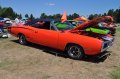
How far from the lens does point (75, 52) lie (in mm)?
9562

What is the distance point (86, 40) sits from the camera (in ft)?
30.0

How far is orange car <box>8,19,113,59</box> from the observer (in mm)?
9078

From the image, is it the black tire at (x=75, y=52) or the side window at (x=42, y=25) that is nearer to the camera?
the black tire at (x=75, y=52)

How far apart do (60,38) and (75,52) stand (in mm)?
778

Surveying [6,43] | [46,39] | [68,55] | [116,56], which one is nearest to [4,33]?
[6,43]

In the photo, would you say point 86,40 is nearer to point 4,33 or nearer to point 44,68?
point 44,68

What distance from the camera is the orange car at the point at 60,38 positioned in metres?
9.08

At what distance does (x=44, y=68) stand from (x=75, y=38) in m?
1.89

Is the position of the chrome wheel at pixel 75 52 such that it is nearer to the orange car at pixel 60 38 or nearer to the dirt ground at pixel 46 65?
the orange car at pixel 60 38

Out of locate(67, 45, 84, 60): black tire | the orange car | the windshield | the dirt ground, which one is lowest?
the dirt ground

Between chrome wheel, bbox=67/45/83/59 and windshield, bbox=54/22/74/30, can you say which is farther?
windshield, bbox=54/22/74/30

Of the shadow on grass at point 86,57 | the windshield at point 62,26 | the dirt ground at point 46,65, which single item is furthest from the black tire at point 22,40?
the windshield at point 62,26

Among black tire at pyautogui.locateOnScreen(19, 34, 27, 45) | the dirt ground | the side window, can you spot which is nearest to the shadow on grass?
the dirt ground

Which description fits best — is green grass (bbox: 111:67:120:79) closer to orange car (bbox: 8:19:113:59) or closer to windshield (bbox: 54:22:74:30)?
orange car (bbox: 8:19:113:59)
